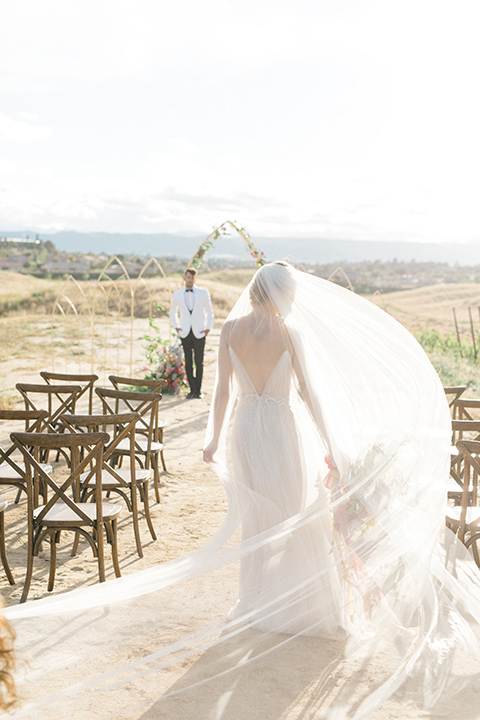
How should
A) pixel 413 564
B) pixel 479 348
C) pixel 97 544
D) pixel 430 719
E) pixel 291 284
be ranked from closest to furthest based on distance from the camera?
pixel 430 719 → pixel 413 564 → pixel 291 284 → pixel 97 544 → pixel 479 348

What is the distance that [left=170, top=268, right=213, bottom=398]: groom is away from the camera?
10.4 metres

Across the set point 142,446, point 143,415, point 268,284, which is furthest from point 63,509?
point 268,284

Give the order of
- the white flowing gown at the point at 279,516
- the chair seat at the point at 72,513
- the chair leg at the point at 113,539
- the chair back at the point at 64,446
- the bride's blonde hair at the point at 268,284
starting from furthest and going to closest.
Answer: the chair leg at the point at 113,539, the chair seat at the point at 72,513, the chair back at the point at 64,446, the bride's blonde hair at the point at 268,284, the white flowing gown at the point at 279,516

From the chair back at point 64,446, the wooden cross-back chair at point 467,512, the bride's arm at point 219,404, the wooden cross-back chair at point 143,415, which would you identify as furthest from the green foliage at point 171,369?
the wooden cross-back chair at point 467,512

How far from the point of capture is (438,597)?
3365mm

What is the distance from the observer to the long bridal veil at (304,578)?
2.89 m

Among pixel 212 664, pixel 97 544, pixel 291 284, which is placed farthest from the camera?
pixel 97 544

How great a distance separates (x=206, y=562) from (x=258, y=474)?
0.57 meters

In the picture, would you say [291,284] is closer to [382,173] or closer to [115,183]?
[382,173]

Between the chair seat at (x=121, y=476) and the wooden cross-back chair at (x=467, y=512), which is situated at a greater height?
the wooden cross-back chair at (x=467, y=512)

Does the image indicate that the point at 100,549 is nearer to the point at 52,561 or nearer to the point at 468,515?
the point at 52,561

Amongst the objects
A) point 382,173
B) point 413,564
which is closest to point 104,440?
point 413,564

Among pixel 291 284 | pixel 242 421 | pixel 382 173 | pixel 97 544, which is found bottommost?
pixel 97 544

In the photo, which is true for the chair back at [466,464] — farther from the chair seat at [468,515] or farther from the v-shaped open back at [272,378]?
the v-shaped open back at [272,378]
